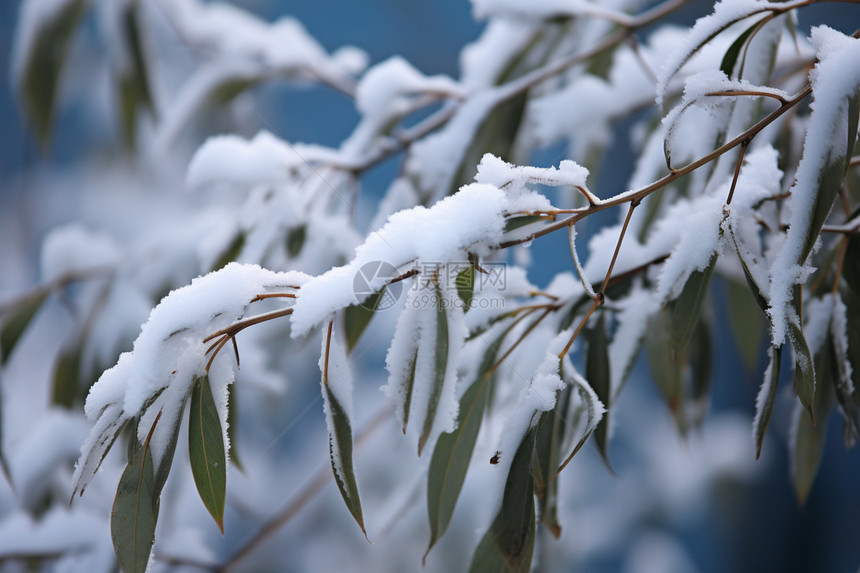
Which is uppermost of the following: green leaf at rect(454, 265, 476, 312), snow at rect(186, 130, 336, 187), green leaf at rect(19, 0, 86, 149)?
green leaf at rect(19, 0, 86, 149)

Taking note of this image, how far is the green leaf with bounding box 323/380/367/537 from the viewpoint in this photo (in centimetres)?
27

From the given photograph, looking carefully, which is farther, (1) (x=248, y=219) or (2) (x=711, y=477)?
(2) (x=711, y=477)

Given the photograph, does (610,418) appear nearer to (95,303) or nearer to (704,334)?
(704,334)

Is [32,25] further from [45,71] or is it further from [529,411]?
[529,411]

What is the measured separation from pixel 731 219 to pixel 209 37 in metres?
0.82

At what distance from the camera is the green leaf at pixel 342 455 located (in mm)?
271

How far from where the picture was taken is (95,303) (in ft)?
2.32

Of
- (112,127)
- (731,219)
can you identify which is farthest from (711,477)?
(112,127)

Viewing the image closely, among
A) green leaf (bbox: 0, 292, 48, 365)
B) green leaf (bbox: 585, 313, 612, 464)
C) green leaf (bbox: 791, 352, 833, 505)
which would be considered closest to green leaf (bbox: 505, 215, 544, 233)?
green leaf (bbox: 585, 313, 612, 464)

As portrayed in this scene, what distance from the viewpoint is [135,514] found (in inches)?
10.6

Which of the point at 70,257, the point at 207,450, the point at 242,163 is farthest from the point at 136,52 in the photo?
the point at 207,450

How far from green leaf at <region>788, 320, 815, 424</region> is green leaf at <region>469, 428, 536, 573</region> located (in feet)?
0.38

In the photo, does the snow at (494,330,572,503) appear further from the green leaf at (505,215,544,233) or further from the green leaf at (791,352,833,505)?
the green leaf at (791,352,833,505)

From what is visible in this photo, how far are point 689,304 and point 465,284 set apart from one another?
0.12 metres
